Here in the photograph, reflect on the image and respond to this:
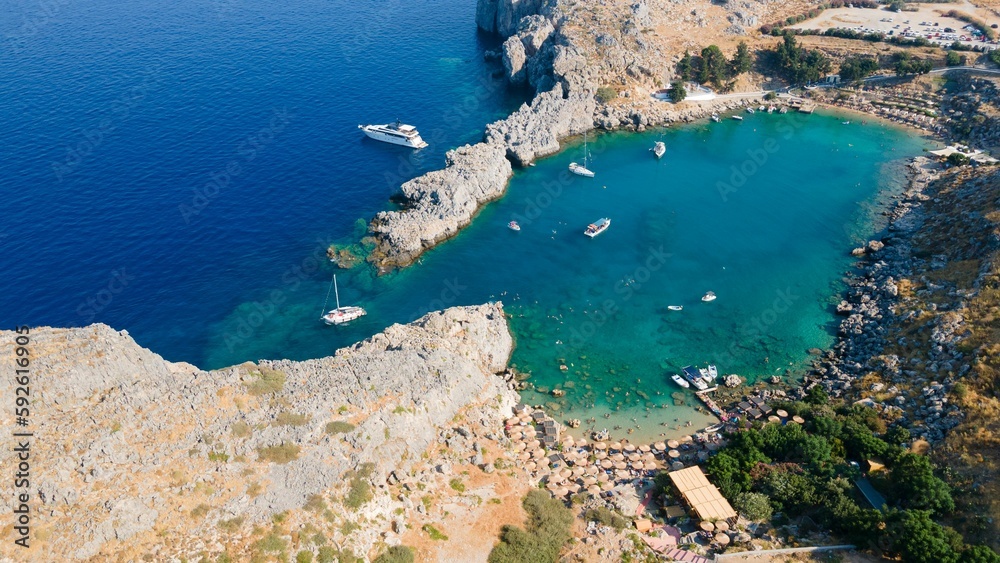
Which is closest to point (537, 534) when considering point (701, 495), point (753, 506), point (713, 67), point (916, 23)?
point (701, 495)

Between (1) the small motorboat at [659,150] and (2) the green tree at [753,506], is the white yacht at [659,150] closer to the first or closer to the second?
(1) the small motorboat at [659,150]

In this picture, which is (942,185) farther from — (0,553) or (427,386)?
(0,553)

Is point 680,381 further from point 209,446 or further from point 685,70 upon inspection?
point 685,70

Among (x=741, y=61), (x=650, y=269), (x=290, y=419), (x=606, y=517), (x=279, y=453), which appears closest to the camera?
(x=279, y=453)

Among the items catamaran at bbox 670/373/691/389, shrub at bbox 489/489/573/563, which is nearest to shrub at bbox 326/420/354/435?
shrub at bbox 489/489/573/563

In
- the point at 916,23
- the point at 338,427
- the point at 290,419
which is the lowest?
the point at 338,427

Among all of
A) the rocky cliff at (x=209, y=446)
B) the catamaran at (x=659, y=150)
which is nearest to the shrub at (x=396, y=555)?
the rocky cliff at (x=209, y=446)
